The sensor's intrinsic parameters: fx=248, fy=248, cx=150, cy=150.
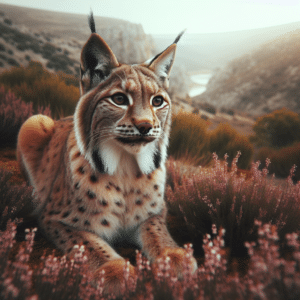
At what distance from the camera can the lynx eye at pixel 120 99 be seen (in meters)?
2.14

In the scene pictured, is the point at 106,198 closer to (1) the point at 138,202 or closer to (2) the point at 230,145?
(1) the point at 138,202

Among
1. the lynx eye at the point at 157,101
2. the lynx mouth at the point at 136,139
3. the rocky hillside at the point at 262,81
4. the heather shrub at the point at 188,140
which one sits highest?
Answer: the lynx eye at the point at 157,101

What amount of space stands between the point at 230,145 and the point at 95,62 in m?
5.63

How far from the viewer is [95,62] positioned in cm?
224

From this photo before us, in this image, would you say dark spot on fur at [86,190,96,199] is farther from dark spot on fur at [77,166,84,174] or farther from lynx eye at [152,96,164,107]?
lynx eye at [152,96,164,107]

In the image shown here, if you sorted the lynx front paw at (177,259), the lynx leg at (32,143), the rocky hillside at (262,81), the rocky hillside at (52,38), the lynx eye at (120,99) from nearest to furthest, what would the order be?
the lynx front paw at (177,259), the lynx eye at (120,99), the lynx leg at (32,143), the rocky hillside at (52,38), the rocky hillside at (262,81)

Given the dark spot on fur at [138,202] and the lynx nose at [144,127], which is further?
the dark spot on fur at [138,202]

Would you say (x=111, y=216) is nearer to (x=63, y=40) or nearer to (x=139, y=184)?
(x=139, y=184)

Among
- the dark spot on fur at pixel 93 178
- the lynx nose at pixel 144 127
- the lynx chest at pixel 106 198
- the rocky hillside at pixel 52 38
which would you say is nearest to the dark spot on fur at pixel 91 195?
the lynx chest at pixel 106 198

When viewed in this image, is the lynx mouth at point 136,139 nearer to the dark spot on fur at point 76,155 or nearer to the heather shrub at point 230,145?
the dark spot on fur at point 76,155

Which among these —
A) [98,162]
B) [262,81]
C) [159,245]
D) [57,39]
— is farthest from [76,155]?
[262,81]

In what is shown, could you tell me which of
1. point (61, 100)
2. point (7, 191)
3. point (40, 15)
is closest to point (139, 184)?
point (7, 191)

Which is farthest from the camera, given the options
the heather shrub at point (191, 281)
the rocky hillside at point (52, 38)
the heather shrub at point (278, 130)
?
the rocky hillside at point (52, 38)

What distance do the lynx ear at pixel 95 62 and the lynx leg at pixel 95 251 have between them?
1.31 metres
